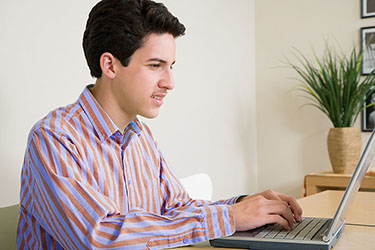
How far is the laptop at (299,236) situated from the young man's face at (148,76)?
451mm

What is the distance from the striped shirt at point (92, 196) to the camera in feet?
3.76

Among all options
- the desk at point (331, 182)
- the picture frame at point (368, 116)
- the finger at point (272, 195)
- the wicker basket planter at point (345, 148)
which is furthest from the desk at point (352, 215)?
the picture frame at point (368, 116)

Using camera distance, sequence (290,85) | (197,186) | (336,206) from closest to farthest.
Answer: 1. (336,206)
2. (197,186)
3. (290,85)

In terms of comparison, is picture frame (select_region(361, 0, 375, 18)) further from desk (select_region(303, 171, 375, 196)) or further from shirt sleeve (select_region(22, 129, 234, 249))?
shirt sleeve (select_region(22, 129, 234, 249))

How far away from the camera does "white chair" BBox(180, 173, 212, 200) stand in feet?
7.75

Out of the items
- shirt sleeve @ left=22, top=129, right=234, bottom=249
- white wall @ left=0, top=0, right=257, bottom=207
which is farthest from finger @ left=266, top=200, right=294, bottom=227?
white wall @ left=0, top=0, right=257, bottom=207

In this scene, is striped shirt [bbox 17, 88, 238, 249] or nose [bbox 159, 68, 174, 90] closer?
striped shirt [bbox 17, 88, 238, 249]

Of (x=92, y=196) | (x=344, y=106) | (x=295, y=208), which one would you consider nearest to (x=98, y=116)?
(x=92, y=196)

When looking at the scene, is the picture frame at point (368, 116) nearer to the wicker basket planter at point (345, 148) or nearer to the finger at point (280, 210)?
the wicker basket planter at point (345, 148)

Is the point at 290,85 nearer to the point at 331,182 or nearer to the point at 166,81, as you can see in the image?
the point at 331,182

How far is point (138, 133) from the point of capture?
62.8 inches

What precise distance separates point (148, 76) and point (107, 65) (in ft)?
0.43

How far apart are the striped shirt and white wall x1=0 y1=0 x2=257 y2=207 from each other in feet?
1.99

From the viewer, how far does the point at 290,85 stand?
426cm
